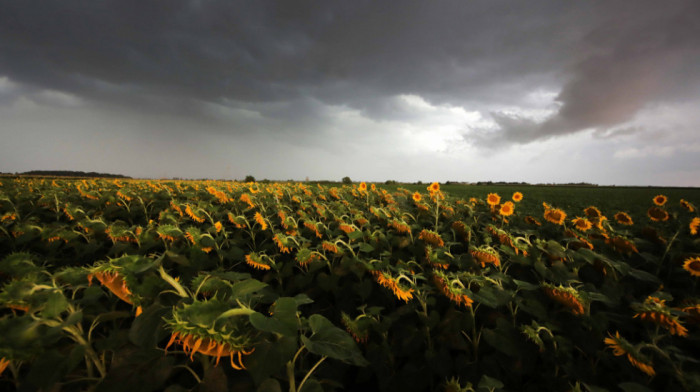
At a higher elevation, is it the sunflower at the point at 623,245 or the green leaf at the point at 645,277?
the sunflower at the point at 623,245

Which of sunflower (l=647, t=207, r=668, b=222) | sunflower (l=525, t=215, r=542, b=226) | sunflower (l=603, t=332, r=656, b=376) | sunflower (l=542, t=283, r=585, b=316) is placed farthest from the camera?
sunflower (l=525, t=215, r=542, b=226)

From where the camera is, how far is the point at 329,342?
992 millimetres

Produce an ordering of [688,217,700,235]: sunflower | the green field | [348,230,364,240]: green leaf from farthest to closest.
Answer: the green field < [688,217,700,235]: sunflower < [348,230,364,240]: green leaf

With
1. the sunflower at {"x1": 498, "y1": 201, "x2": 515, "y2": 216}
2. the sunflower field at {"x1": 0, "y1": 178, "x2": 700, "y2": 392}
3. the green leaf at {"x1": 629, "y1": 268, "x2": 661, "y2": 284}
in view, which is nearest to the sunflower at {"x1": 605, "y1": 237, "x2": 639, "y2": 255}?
the sunflower field at {"x1": 0, "y1": 178, "x2": 700, "y2": 392}

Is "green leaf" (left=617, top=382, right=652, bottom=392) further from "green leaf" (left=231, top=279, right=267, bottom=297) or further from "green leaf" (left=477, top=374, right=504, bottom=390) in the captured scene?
"green leaf" (left=231, top=279, right=267, bottom=297)

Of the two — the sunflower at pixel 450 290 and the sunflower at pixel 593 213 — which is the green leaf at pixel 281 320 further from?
the sunflower at pixel 593 213

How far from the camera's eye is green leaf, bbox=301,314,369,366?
92 cm

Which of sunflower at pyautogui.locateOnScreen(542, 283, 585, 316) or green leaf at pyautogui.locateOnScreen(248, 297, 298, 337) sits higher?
green leaf at pyautogui.locateOnScreen(248, 297, 298, 337)

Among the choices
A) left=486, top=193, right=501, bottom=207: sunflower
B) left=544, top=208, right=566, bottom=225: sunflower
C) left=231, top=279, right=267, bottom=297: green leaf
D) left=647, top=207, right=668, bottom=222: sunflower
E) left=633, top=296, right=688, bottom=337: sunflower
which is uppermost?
left=486, top=193, right=501, bottom=207: sunflower

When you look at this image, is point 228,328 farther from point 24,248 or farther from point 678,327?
point 24,248

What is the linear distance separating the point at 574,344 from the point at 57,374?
261 cm

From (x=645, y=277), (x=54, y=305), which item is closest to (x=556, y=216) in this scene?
(x=645, y=277)

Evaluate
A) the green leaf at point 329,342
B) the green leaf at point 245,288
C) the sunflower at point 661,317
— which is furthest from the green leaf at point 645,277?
the green leaf at point 245,288

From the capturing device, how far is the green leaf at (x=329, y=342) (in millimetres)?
923
